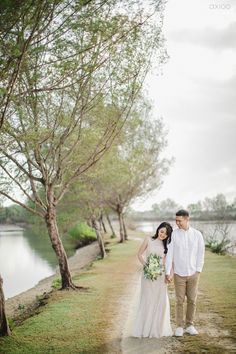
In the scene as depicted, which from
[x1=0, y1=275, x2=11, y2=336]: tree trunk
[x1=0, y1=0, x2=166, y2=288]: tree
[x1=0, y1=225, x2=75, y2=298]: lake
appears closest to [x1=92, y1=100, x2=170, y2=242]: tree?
[x1=0, y1=225, x2=75, y2=298]: lake

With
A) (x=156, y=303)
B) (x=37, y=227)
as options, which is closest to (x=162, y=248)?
(x=156, y=303)

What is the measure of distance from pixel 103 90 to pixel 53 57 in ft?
14.4

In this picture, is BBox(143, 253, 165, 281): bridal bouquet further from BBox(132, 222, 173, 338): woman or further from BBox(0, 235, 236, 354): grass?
BBox(0, 235, 236, 354): grass

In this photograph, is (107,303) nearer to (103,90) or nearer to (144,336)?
(144,336)

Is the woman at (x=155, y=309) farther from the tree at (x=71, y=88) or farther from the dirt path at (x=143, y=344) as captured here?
the tree at (x=71, y=88)

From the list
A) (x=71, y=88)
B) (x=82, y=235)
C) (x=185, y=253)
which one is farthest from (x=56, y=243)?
(x=82, y=235)

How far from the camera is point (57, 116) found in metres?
16.9

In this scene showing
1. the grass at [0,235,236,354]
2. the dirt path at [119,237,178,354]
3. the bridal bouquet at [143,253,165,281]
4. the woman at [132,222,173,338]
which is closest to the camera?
the dirt path at [119,237,178,354]

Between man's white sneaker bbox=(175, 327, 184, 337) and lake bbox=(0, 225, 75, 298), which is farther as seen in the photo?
lake bbox=(0, 225, 75, 298)

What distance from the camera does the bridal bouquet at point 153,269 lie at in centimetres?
991

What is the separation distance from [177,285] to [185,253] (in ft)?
2.60

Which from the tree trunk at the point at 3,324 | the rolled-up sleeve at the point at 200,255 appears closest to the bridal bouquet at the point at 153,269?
the rolled-up sleeve at the point at 200,255

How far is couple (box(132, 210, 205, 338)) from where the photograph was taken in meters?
9.72

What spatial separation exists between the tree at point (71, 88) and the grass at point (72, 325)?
209cm
